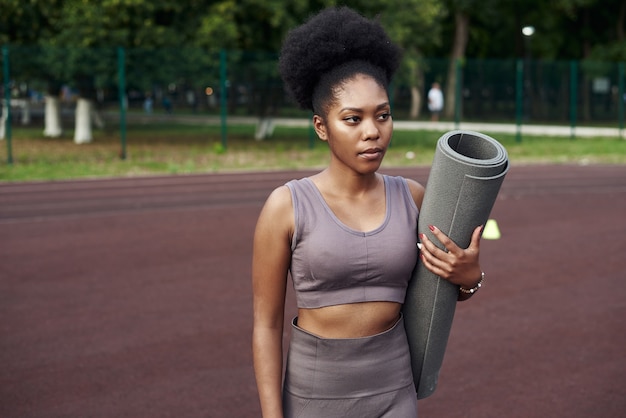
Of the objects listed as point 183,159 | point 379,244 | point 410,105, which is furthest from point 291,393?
point 410,105

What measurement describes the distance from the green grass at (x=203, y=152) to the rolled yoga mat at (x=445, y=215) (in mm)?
15313

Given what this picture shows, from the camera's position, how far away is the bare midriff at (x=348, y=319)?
2404 mm

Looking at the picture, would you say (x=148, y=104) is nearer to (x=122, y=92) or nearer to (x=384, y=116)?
(x=122, y=92)

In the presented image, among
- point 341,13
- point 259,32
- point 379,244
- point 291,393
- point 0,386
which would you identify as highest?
point 259,32

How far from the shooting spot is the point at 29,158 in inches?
791

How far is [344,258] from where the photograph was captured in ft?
7.73

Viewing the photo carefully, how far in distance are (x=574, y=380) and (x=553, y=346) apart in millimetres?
685

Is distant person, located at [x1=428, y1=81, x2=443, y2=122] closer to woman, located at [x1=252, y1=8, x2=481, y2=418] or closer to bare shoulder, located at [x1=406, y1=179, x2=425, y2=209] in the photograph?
bare shoulder, located at [x1=406, y1=179, x2=425, y2=209]

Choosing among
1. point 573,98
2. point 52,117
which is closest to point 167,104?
point 52,117

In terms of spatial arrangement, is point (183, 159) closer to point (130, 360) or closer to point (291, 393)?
point (130, 360)

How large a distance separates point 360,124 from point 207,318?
4.57m

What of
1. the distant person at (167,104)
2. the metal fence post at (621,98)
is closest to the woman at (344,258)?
the distant person at (167,104)

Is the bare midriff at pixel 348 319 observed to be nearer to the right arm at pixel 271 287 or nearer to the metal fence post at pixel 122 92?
the right arm at pixel 271 287

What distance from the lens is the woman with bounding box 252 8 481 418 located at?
238 centimetres
